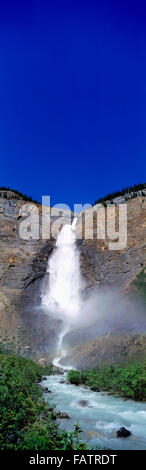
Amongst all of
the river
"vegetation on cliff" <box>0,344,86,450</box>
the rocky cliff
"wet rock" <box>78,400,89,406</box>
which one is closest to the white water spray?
the rocky cliff

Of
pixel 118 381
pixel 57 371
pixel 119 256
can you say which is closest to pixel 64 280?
pixel 119 256

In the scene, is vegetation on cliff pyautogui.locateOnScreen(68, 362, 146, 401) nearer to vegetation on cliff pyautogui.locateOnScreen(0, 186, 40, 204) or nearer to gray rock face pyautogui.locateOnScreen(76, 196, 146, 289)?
gray rock face pyautogui.locateOnScreen(76, 196, 146, 289)

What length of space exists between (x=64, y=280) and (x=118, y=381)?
67.9ft

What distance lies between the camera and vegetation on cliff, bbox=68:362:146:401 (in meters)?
9.92

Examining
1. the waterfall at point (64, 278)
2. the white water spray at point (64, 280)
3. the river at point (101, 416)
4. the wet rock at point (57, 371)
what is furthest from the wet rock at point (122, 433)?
the waterfall at point (64, 278)

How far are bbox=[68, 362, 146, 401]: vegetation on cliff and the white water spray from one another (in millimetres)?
11914

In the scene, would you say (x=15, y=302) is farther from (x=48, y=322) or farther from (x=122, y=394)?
(x=122, y=394)

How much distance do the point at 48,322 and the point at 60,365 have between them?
6.81m

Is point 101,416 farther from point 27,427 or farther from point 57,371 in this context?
point 57,371

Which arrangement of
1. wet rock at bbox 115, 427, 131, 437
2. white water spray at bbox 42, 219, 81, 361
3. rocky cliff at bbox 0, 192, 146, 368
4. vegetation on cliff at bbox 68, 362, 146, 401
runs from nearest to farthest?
1. wet rock at bbox 115, 427, 131, 437
2. vegetation on cliff at bbox 68, 362, 146, 401
3. rocky cliff at bbox 0, 192, 146, 368
4. white water spray at bbox 42, 219, 81, 361

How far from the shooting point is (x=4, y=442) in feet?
15.5

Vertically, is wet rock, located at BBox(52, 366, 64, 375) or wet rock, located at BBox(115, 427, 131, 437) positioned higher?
wet rock, located at BBox(115, 427, 131, 437)

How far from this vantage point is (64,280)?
31.7m
